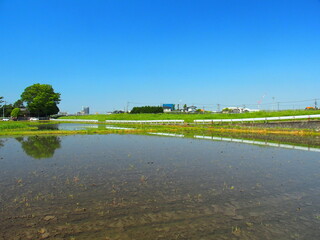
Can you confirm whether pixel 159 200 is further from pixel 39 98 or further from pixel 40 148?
pixel 39 98

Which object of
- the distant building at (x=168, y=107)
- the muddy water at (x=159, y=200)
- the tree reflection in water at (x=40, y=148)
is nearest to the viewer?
the muddy water at (x=159, y=200)

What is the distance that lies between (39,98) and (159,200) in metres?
83.5

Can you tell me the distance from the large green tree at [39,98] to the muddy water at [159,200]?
75.9 meters

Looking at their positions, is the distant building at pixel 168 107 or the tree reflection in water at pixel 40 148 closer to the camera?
the tree reflection in water at pixel 40 148

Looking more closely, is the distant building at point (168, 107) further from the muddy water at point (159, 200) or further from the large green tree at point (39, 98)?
the muddy water at point (159, 200)

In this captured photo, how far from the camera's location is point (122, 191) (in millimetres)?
7594

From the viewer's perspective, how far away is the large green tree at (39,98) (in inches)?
3125

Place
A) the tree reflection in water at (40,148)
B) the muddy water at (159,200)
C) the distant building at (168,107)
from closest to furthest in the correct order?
the muddy water at (159,200) < the tree reflection in water at (40,148) < the distant building at (168,107)

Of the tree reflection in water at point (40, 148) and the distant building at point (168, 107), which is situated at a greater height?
the distant building at point (168, 107)

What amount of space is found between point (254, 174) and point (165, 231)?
237 inches

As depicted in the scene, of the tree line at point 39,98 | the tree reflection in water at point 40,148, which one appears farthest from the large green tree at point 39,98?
the tree reflection in water at point 40,148

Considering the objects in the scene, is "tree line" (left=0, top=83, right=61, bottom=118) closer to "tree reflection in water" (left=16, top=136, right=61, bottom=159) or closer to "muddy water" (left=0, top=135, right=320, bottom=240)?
"tree reflection in water" (left=16, top=136, right=61, bottom=159)

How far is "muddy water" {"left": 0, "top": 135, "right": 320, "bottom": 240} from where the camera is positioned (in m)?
5.18

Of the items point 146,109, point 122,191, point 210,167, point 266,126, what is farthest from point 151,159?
point 146,109
